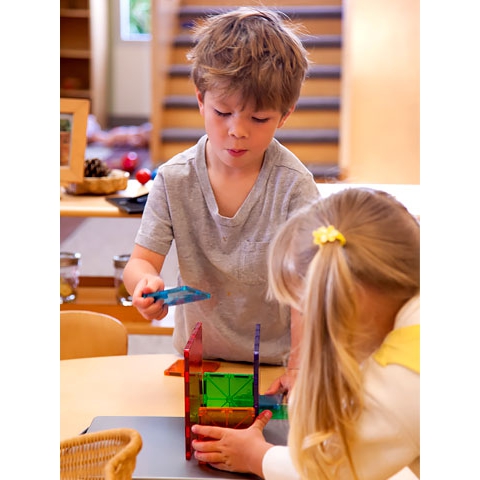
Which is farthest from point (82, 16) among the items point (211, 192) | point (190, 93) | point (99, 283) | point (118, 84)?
point (211, 192)

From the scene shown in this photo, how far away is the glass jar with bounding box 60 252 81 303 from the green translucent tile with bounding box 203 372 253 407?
0.82 meters

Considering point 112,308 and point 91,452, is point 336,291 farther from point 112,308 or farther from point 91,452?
point 112,308

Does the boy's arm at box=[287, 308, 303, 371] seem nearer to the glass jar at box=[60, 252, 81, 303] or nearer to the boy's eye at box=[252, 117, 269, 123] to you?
the boy's eye at box=[252, 117, 269, 123]

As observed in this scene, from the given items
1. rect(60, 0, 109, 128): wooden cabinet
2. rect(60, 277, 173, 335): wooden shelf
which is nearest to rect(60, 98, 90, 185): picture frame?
rect(60, 277, 173, 335): wooden shelf

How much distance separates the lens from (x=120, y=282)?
1.59 m

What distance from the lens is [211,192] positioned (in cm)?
90

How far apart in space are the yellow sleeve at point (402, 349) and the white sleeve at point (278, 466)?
0.13m

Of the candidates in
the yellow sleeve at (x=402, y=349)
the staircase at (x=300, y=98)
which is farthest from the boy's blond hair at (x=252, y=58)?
the staircase at (x=300, y=98)

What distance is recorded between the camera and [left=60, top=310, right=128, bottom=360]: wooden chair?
43.6 inches

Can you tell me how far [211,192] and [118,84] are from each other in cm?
555

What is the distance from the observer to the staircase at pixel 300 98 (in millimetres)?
3795

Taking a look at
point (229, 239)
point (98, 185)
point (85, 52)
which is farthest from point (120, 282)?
point (85, 52)

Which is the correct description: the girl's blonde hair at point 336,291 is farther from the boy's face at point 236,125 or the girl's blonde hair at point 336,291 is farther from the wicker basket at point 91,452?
the boy's face at point 236,125
